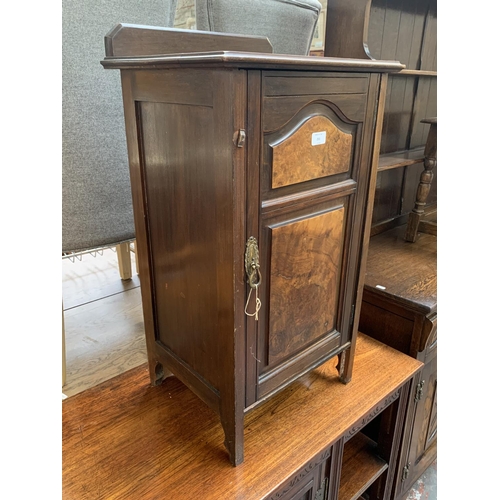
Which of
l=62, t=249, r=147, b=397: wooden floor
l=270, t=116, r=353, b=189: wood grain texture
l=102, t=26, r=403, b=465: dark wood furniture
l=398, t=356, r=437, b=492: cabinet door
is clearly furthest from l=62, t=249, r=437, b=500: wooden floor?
l=270, t=116, r=353, b=189: wood grain texture

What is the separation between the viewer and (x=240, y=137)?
0.58 meters

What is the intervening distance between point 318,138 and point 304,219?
5.6 inches

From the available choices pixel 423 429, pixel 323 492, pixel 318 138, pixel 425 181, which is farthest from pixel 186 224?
pixel 423 429

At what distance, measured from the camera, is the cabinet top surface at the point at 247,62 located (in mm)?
538

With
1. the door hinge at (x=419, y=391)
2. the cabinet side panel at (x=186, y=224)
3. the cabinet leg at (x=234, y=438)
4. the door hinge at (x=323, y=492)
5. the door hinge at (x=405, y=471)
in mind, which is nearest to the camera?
the cabinet side panel at (x=186, y=224)

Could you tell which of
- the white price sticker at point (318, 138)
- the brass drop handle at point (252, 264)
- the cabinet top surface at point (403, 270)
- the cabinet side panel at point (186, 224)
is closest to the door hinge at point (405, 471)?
the cabinet top surface at point (403, 270)

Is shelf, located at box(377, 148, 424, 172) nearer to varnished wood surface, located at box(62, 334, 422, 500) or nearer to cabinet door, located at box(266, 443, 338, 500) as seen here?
varnished wood surface, located at box(62, 334, 422, 500)

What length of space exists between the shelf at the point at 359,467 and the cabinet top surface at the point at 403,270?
18.1 inches

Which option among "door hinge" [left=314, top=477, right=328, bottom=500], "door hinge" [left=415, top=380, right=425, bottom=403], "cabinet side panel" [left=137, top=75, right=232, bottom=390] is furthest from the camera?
"door hinge" [left=415, top=380, right=425, bottom=403]

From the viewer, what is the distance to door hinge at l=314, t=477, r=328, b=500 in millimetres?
946

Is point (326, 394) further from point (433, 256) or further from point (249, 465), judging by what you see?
point (433, 256)

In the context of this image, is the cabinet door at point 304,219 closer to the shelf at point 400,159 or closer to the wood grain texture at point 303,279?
the wood grain texture at point 303,279

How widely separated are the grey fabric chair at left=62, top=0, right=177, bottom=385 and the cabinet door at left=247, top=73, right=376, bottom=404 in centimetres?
49

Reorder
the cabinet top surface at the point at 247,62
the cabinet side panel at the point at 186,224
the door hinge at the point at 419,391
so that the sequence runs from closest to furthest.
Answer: the cabinet top surface at the point at 247,62
the cabinet side panel at the point at 186,224
the door hinge at the point at 419,391
